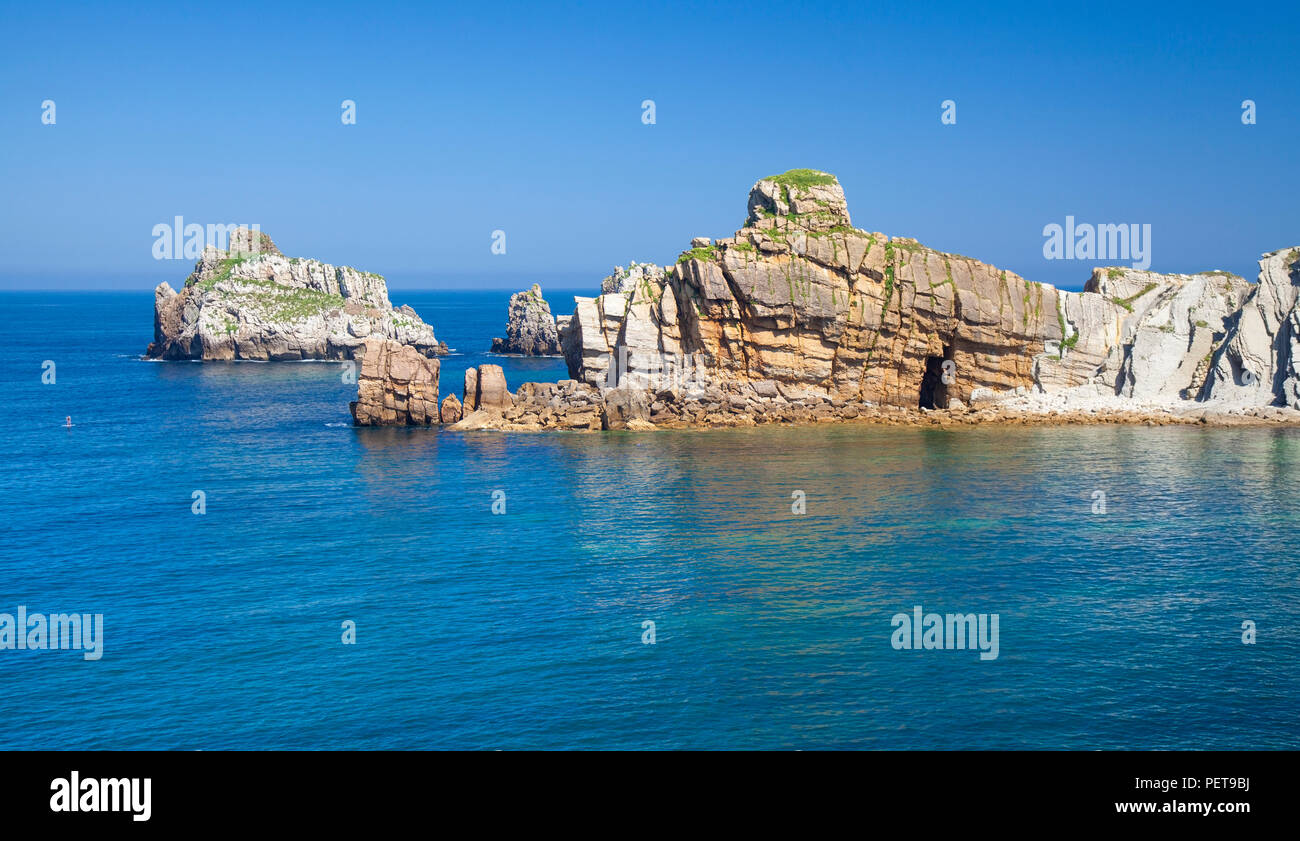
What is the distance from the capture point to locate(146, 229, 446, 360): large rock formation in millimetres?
171750

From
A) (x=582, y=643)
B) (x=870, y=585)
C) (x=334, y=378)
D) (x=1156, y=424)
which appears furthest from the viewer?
(x=334, y=378)

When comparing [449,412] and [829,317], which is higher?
[829,317]

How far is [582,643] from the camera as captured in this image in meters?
43.7

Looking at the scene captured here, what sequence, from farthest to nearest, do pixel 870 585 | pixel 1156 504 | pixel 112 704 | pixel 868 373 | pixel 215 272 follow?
pixel 215 272 < pixel 868 373 < pixel 1156 504 < pixel 870 585 < pixel 112 704

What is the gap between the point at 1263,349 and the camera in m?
97.0

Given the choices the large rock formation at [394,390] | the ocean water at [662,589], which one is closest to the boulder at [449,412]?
the large rock formation at [394,390]

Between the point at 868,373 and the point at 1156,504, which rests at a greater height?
the point at 868,373

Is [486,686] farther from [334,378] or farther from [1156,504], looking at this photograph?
[334,378]

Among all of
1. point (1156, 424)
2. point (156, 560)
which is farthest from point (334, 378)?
point (1156, 424)

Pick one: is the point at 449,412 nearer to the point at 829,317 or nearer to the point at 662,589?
the point at 829,317

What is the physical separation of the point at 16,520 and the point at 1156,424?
311ft

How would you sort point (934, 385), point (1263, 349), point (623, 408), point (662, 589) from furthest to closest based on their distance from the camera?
1. point (934, 385)
2. point (623, 408)
3. point (1263, 349)
4. point (662, 589)

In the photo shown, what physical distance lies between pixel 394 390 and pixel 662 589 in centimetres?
5755

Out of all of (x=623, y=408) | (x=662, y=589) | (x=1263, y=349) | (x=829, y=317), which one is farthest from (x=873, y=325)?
(x=662, y=589)
